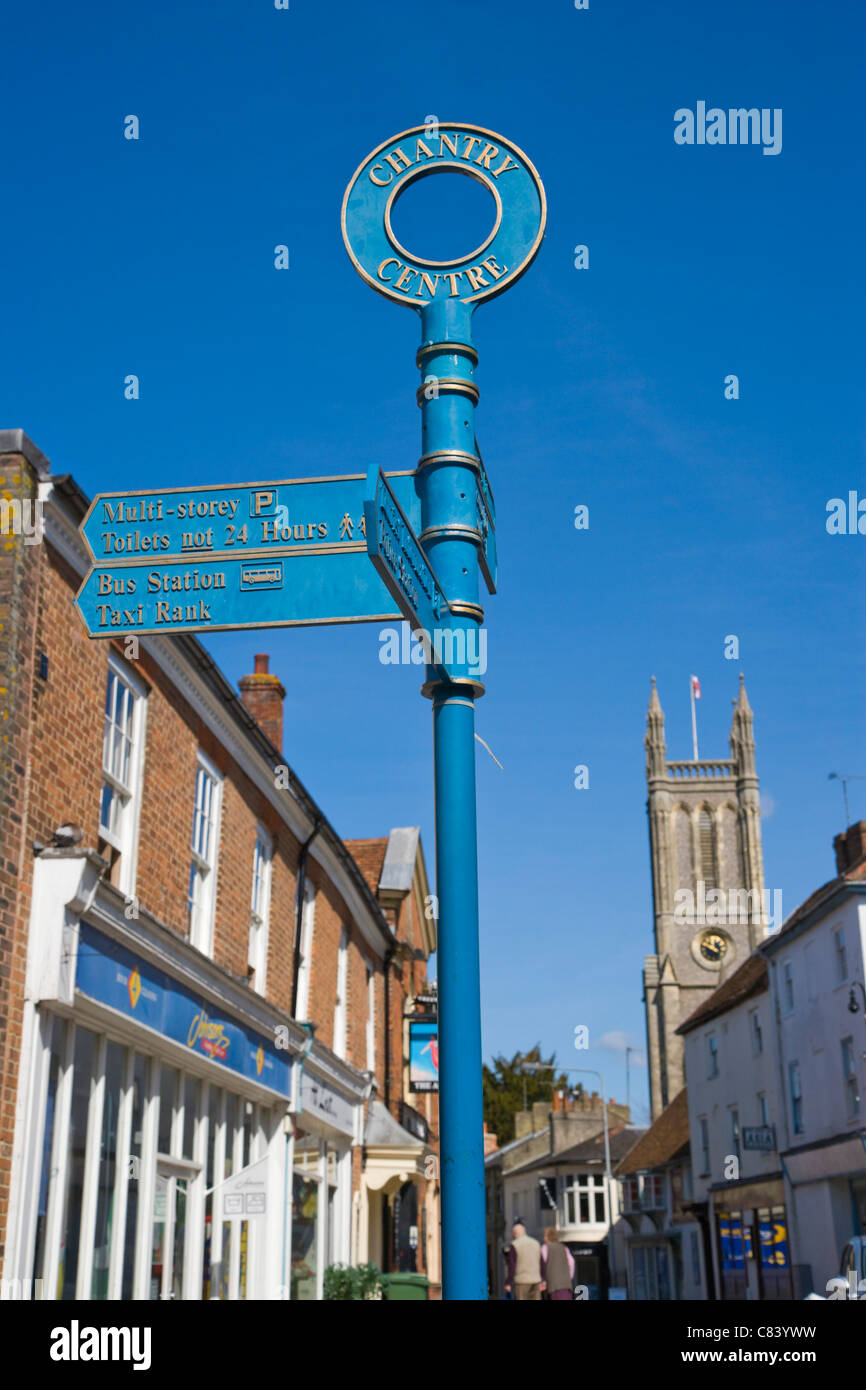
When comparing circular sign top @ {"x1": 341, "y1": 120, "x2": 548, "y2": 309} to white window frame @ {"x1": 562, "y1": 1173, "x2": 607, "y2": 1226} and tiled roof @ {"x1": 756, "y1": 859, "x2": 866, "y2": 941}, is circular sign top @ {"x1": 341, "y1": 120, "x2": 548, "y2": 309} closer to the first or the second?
tiled roof @ {"x1": 756, "y1": 859, "x2": 866, "y2": 941}

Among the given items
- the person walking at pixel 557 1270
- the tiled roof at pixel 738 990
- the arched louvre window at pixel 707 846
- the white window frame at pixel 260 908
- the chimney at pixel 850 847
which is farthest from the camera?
the arched louvre window at pixel 707 846

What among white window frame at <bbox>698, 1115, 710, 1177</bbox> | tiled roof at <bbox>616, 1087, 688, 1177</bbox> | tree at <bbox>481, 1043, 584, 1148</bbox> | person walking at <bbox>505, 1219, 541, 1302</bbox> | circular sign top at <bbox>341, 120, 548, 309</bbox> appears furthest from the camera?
tree at <bbox>481, 1043, 584, 1148</bbox>

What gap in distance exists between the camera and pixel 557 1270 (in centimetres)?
1314

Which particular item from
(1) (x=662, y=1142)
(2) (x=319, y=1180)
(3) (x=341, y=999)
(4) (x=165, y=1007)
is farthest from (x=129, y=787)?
(1) (x=662, y=1142)

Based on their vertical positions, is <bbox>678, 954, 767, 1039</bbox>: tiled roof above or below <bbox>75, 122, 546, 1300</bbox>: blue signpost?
above

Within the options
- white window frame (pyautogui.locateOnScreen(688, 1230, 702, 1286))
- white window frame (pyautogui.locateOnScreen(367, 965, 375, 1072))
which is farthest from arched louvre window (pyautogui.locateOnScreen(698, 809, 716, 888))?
white window frame (pyautogui.locateOnScreen(367, 965, 375, 1072))

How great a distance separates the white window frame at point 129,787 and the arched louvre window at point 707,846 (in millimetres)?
101466

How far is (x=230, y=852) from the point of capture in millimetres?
14508

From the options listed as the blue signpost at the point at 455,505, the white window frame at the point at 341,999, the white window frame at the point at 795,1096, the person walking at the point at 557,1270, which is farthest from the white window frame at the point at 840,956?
the blue signpost at the point at 455,505

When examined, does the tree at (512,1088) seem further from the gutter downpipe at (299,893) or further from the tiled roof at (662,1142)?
the gutter downpipe at (299,893)

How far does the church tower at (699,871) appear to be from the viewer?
333 feet

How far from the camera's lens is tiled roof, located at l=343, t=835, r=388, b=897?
27.0m

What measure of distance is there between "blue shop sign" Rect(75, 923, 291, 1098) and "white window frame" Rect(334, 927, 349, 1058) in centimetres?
510

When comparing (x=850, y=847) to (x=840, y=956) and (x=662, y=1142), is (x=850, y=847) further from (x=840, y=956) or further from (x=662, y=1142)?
(x=662, y=1142)
